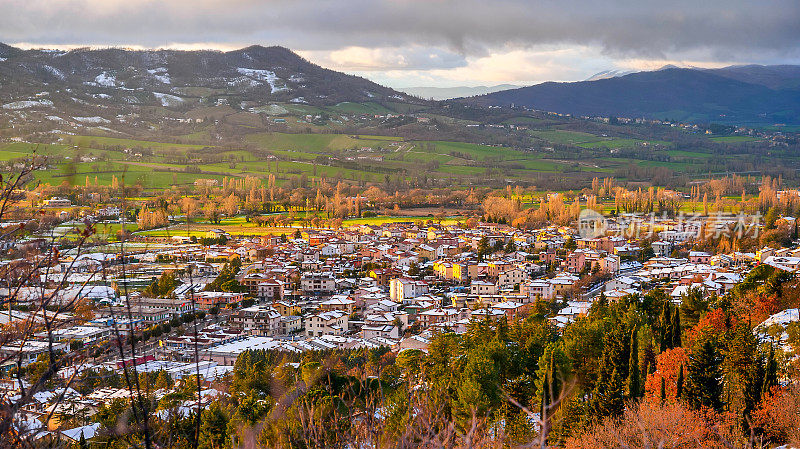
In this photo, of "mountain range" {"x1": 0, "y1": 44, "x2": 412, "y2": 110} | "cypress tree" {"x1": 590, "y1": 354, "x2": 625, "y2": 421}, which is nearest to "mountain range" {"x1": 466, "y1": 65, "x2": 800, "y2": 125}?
"mountain range" {"x1": 0, "y1": 44, "x2": 412, "y2": 110}

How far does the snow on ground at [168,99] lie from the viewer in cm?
7532

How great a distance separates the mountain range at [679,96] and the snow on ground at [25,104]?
202 feet

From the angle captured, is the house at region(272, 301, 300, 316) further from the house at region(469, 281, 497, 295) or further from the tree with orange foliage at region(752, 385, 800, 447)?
the tree with orange foliage at region(752, 385, 800, 447)

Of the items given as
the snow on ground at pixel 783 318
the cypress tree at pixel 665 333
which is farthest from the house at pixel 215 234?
the snow on ground at pixel 783 318

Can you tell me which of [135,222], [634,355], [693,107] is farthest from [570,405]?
[693,107]

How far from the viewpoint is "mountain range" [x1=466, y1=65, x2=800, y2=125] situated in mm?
114812

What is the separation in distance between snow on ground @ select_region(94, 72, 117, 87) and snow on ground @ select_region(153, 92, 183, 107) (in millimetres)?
5197

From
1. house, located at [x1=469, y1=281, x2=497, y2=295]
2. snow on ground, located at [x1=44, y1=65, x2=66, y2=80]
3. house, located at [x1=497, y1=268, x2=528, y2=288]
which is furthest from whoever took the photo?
snow on ground, located at [x1=44, y1=65, x2=66, y2=80]

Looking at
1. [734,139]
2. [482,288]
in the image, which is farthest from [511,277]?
[734,139]

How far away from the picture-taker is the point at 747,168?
53469 millimetres

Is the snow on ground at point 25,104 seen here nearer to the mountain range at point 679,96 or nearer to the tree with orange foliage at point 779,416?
the mountain range at point 679,96

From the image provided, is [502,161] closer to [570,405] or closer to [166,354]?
[166,354]

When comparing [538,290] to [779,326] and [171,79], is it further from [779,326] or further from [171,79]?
[171,79]

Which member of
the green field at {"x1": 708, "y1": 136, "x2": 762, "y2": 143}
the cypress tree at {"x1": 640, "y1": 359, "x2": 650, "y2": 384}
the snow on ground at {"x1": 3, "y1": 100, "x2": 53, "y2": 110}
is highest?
the snow on ground at {"x1": 3, "y1": 100, "x2": 53, "y2": 110}
